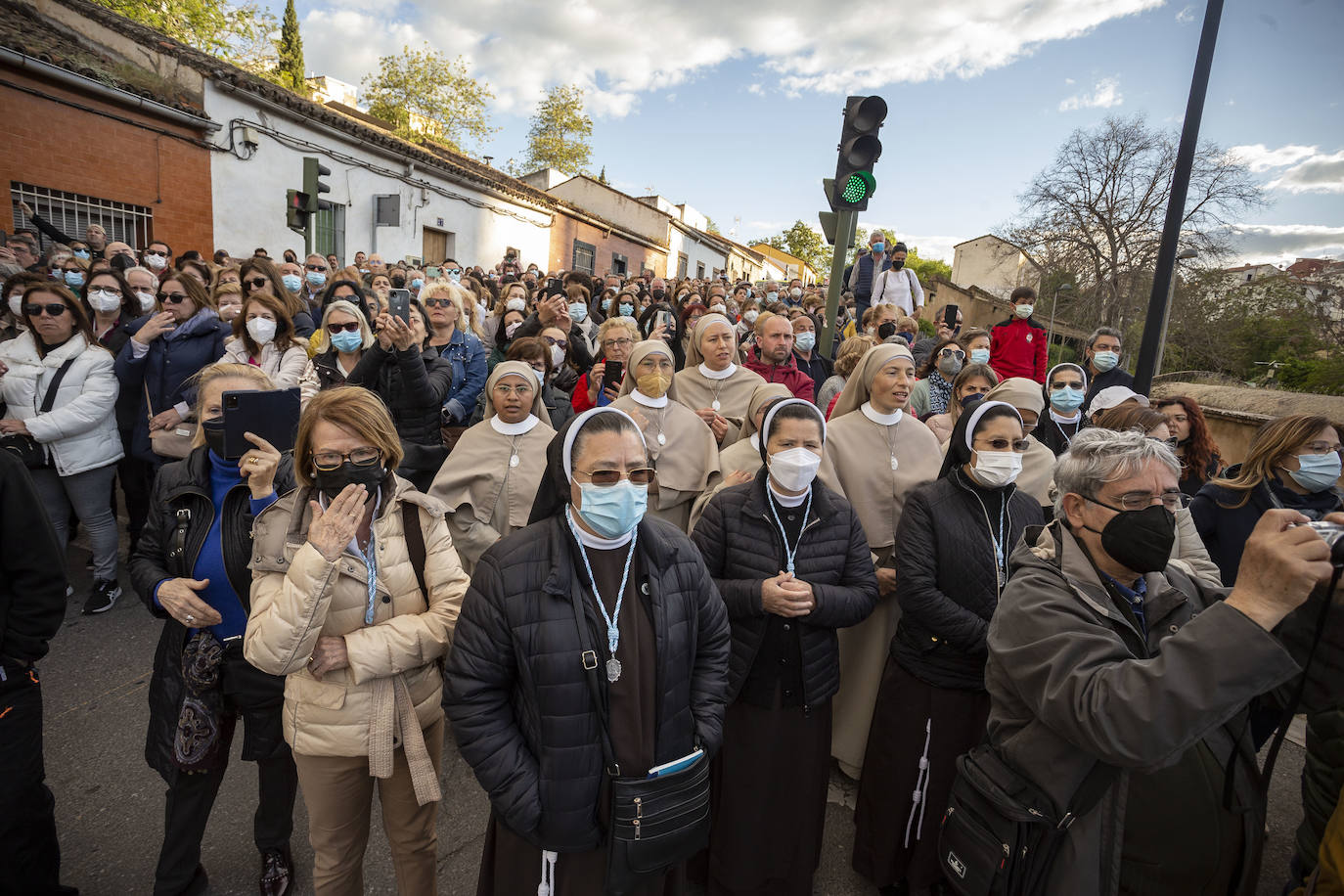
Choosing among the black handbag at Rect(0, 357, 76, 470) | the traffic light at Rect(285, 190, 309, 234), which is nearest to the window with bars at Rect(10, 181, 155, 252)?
the traffic light at Rect(285, 190, 309, 234)

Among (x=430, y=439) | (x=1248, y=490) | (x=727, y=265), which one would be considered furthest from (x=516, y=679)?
(x=727, y=265)

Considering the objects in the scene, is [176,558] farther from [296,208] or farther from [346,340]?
[296,208]

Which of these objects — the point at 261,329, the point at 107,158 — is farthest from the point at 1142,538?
the point at 107,158

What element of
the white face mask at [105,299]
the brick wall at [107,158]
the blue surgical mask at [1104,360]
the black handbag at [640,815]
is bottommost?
the black handbag at [640,815]

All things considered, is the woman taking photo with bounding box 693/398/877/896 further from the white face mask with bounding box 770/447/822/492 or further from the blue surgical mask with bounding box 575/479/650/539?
the blue surgical mask with bounding box 575/479/650/539

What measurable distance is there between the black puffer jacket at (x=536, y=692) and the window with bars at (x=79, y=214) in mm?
12366

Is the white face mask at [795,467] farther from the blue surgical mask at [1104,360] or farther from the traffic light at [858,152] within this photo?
the blue surgical mask at [1104,360]

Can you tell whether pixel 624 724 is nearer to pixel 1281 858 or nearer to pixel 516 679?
pixel 516 679

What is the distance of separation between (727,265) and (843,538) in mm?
54334

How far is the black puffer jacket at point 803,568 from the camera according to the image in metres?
2.77

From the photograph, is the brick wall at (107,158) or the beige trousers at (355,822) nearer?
the beige trousers at (355,822)

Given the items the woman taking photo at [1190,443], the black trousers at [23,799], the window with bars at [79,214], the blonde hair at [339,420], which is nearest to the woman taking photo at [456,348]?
the blonde hair at [339,420]

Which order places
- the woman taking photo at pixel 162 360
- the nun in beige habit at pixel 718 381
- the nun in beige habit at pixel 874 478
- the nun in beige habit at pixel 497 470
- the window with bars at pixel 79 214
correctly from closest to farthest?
1. the nun in beige habit at pixel 874 478
2. the nun in beige habit at pixel 497 470
3. the nun in beige habit at pixel 718 381
4. the woman taking photo at pixel 162 360
5. the window with bars at pixel 79 214

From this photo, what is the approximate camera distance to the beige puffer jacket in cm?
212
